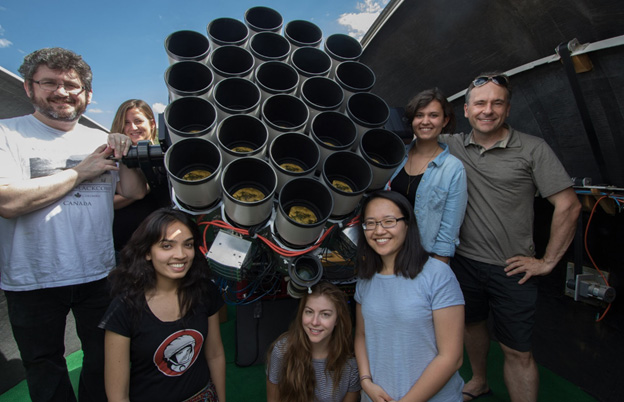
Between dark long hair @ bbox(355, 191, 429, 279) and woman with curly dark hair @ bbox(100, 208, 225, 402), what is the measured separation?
0.76 m

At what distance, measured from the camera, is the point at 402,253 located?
1458 mm

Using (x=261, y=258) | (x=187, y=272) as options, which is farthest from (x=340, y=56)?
(x=187, y=272)

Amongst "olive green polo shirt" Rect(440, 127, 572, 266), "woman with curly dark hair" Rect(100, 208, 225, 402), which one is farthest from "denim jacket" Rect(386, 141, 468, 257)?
"woman with curly dark hair" Rect(100, 208, 225, 402)

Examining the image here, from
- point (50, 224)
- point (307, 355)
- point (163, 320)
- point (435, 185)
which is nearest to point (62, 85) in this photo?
point (50, 224)

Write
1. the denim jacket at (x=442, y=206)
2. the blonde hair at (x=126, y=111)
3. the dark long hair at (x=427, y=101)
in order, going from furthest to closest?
→ the blonde hair at (x=126, y=111) → the dark long hair at (x=427, y=101) → the denim jacket at (x=442, y=206)

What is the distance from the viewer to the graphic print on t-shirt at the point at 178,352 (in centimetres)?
139

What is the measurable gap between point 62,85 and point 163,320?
130 centimetres

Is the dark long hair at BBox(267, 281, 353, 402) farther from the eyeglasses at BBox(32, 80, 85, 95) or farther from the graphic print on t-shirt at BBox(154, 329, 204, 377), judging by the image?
the eyeglasses at BBox(32, 80, 85, 95)

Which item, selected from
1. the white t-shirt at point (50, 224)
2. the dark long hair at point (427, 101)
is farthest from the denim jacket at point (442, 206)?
the white t-shirt at point (50, 224)

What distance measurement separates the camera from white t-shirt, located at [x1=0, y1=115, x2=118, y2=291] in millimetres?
1551

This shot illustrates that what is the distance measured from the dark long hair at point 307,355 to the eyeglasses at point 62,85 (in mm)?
1618

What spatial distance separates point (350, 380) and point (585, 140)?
251 cm

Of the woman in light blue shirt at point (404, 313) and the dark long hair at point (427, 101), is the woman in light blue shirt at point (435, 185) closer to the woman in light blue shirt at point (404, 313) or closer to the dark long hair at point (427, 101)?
the dark long hair at point (427, 101)

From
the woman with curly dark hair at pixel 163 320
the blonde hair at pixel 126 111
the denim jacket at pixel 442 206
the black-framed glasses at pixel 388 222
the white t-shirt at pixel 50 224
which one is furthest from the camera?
the blonde hair at pixel 126 111
